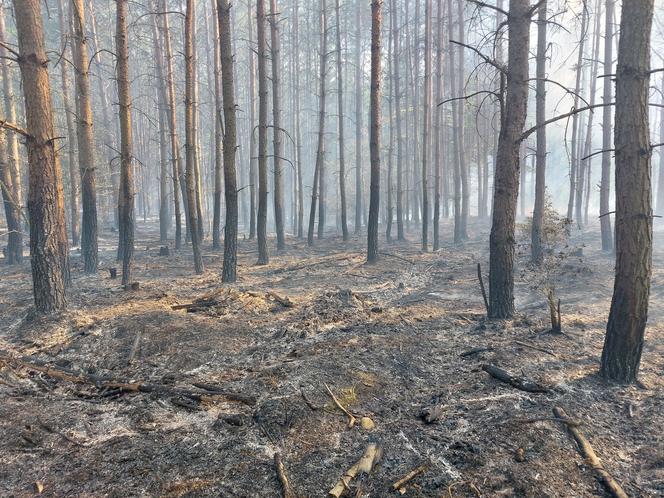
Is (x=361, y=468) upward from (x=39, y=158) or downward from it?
downward

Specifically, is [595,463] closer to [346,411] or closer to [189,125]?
[346,411]

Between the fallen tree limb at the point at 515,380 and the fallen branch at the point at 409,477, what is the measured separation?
6.75 ft

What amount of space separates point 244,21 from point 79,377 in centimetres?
4891

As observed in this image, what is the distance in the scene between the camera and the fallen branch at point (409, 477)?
394 cm

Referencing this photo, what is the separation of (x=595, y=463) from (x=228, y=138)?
1049 centimetres

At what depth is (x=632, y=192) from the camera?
5.59 metres

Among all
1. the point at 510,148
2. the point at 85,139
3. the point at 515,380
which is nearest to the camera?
the point at 515,380

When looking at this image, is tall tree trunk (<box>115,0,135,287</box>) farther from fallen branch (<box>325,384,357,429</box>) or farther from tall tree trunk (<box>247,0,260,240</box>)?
fallen branch (<box>325,384,357,429</box>)

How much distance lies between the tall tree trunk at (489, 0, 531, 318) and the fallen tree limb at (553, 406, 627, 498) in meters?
3.84

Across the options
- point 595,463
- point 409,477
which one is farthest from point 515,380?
point 409,477

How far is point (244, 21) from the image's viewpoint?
47156mm

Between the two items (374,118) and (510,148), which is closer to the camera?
(510,148)

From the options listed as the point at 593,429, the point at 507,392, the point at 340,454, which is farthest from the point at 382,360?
the point at 593,429

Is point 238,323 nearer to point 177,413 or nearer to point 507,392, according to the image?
point 177,413
